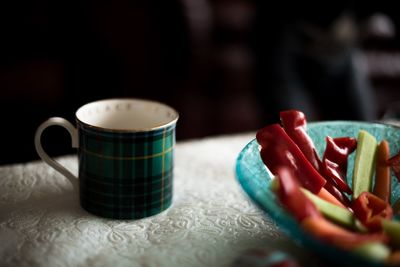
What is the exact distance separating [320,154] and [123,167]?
25 cm

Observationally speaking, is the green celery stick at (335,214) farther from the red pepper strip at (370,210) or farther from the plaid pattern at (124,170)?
the plaid pattern at (124,170)

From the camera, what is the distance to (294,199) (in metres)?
0.48

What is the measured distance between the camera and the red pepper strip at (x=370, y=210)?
20.2 inches

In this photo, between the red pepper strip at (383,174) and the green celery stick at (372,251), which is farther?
the red pepper strip at (383,174)

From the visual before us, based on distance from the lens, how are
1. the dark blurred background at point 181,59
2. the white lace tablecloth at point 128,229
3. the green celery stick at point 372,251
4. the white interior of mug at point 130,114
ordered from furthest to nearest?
the dark blurred background at point 181,59 → the white interior of mug at point 130,114 → the white lace tablecloth at point 128,229 → the green celery stick at point 372,251

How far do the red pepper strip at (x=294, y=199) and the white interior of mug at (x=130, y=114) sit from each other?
0.21 meters

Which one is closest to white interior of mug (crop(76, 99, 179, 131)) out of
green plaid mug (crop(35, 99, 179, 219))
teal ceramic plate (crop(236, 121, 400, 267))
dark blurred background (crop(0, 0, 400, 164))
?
green plaid mug (crop(35, 99, 179, 219))

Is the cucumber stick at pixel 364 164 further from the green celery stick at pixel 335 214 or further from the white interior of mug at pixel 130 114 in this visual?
the white interior of mug at pixel 130 114

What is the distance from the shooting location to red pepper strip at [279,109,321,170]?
0.59 metres

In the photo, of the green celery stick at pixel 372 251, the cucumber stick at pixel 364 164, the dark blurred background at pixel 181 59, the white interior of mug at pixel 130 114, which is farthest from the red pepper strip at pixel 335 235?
the dark blurred background at pixel 181 59

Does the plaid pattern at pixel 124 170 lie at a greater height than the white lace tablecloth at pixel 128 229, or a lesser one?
greater

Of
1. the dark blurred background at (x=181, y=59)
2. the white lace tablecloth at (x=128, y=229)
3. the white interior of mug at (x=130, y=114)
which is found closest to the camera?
the white lace tablecloth at (x=128, y=229)

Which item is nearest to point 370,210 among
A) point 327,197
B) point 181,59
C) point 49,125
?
point 327,197

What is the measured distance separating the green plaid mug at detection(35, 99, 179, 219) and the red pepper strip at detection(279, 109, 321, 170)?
131mm
